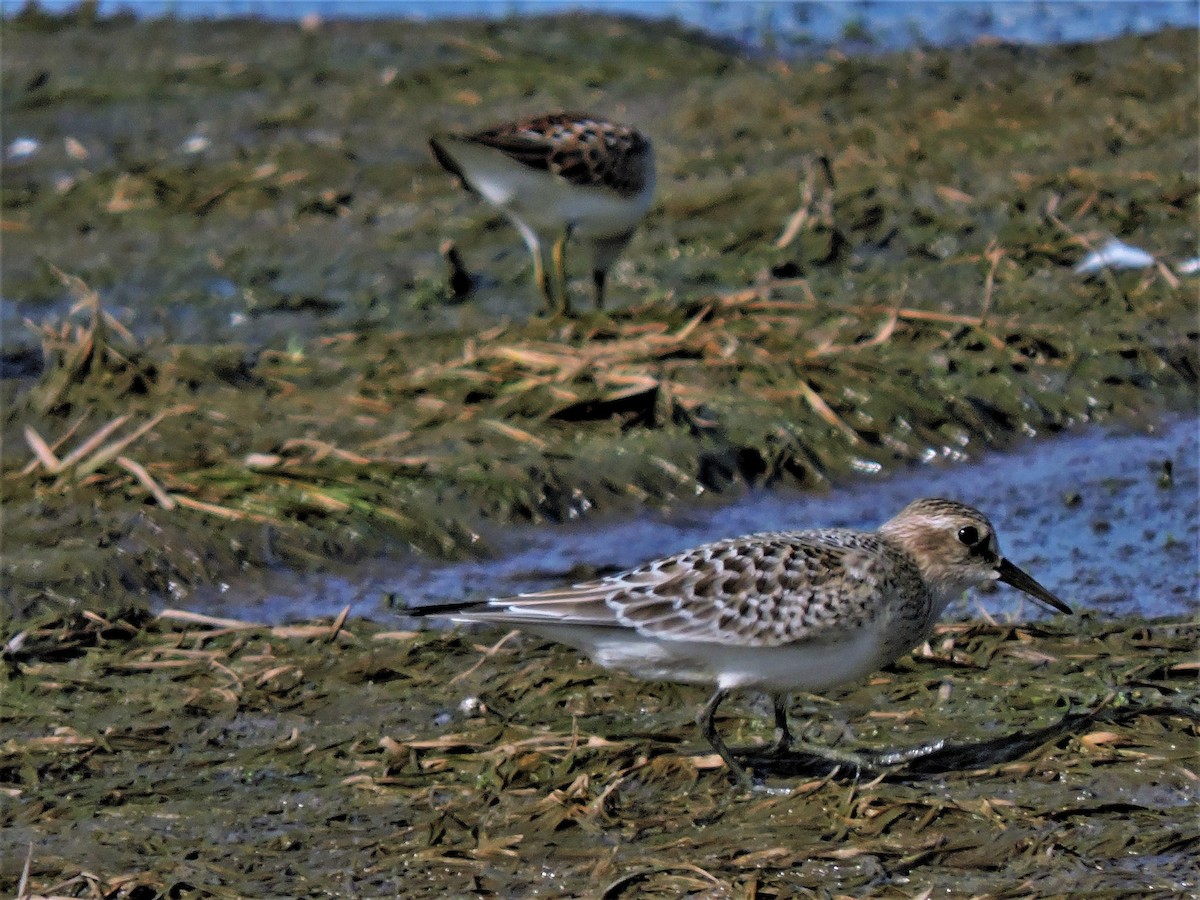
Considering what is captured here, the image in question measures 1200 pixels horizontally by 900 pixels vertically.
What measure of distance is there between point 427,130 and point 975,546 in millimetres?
7872

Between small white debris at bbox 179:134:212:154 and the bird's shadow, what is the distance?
8.17 m

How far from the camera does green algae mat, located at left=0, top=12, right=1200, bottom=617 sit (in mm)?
7652

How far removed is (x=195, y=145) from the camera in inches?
497

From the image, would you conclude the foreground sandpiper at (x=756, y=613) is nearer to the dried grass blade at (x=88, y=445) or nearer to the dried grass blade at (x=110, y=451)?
the dried grass blade at (x=110, y=451)

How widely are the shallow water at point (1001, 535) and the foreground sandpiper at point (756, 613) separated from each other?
51.9 inches

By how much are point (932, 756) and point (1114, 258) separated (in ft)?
16.4

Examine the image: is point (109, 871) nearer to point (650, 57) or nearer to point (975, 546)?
point (975, 546)

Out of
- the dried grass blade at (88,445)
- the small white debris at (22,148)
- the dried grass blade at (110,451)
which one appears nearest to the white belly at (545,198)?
the dried grass blade at (110,451)

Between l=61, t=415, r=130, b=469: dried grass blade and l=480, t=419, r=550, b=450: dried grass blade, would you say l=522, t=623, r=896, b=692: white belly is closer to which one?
l=480, t=419, r=550, b=450: dried grass blade

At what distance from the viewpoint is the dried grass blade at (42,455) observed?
767cm

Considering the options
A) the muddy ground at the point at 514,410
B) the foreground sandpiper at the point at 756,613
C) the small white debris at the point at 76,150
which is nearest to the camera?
the muddy ground at the point at 514,410

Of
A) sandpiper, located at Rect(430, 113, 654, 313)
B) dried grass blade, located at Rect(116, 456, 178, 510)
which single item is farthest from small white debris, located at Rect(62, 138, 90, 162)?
dried grass blade, located at Rect(116, 456, 178, 510)

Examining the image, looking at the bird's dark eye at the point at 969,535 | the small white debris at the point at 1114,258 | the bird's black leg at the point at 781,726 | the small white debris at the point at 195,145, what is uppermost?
the bird's dark eye at the point at 969,535

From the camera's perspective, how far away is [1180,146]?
36.8ft
